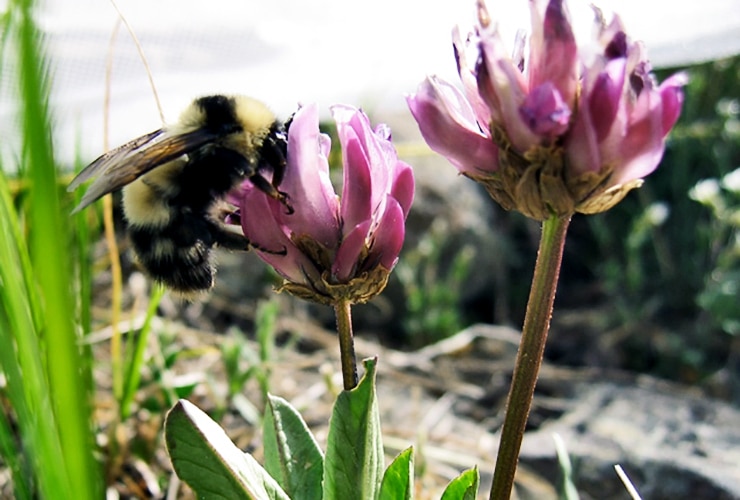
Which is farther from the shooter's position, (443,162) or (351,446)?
(443,162)

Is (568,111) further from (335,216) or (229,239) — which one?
(229,239)

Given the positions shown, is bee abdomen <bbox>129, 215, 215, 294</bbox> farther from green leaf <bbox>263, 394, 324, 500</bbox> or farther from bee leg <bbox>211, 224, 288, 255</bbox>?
green leaf <bbox>263, 394, 324, 500</bbox>

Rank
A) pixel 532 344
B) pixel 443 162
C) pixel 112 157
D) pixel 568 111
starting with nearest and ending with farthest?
pixel 568 111
pixel 532 344
pixel 112 157
pixel 443 162

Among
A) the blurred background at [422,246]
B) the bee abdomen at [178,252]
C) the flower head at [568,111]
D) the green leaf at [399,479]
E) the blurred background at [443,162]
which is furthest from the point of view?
the blurred background at [443,162]

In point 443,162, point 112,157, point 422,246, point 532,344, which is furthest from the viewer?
point 443,162

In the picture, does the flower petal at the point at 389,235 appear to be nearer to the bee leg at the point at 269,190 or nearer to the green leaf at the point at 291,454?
the bee leg at the point at 269,190

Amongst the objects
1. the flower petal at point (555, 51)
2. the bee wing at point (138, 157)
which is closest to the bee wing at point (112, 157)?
the bee wing at point (138, 157)

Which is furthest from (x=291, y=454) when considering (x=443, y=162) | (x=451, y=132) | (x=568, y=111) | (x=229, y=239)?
(x=443, y=162)

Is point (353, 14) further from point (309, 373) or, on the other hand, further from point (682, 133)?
point (682, 133)
